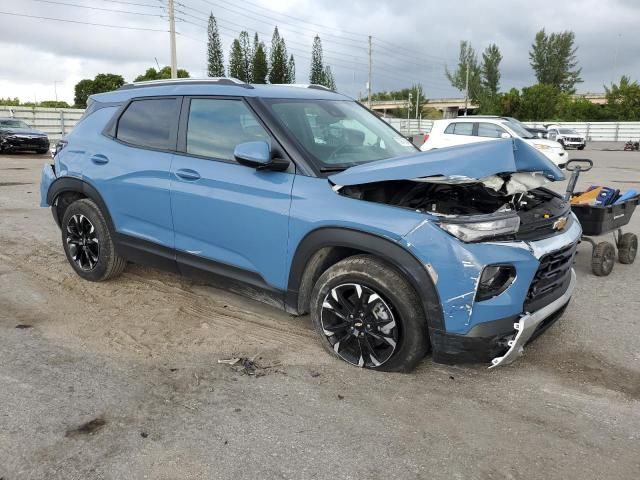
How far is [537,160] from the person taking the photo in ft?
11.0

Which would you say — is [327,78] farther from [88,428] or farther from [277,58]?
[88,428]

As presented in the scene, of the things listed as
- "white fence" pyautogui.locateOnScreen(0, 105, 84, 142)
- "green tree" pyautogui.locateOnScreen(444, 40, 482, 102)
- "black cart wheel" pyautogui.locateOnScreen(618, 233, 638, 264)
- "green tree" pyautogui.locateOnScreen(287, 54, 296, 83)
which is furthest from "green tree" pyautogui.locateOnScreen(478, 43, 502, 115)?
"black cart wheel" pyautogui.locateOnScreen(618, 233, 638, 264)

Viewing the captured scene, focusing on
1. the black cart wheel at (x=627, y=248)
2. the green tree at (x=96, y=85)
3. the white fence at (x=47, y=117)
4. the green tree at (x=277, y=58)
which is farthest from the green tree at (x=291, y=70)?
the black cart wheel at (x=627, y=248)

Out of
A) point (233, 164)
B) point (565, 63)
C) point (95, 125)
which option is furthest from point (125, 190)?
point (565, 63)

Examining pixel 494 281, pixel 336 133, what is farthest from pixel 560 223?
pixel 336 133

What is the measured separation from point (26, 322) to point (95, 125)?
1.81m

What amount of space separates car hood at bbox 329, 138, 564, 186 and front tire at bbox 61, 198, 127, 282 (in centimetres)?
246

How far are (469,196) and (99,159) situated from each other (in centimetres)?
310

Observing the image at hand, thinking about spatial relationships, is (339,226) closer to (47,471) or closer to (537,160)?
(537,160)

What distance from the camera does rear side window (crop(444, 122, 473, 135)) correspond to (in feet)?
49.7

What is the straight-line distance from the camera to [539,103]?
61.5m

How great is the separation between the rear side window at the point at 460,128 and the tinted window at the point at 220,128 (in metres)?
12.1

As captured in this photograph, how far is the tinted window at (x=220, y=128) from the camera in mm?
3855

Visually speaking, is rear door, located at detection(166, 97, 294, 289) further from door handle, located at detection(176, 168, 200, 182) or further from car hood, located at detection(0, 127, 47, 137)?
car hood, located at detection(0, 127, 47, 137)
